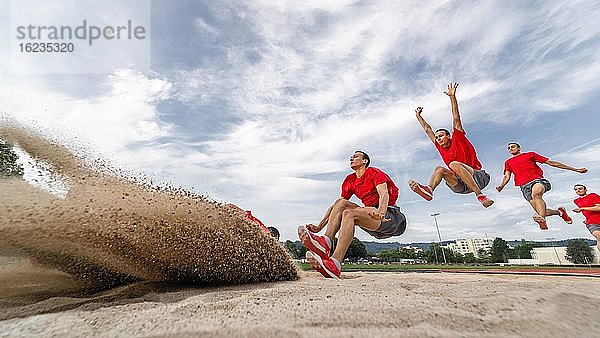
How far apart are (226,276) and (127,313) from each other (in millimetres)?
2085

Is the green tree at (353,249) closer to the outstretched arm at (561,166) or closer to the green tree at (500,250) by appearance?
the outstretched arm at (561,166)

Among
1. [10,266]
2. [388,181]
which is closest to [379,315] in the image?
[388,181]

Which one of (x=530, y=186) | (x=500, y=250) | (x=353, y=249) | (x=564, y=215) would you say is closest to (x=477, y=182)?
(x=530, y=186)

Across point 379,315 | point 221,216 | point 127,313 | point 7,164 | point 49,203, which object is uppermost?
point 7,164

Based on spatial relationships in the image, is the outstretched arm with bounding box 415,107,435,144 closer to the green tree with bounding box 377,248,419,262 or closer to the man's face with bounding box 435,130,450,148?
the man's face with bounding box 435,130,450,148

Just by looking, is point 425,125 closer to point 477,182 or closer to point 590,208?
point 477,182

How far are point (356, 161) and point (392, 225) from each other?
3.81ft

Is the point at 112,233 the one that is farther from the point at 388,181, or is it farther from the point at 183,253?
the point at 388,181

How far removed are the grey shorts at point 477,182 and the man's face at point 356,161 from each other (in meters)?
1.45

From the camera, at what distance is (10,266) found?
4023mm

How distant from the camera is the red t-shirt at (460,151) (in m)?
5.68

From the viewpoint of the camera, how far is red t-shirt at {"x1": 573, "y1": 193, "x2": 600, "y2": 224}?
18.1 feet

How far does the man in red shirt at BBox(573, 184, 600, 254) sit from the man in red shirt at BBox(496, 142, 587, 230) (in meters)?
0.29

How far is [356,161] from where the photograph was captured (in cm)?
582
